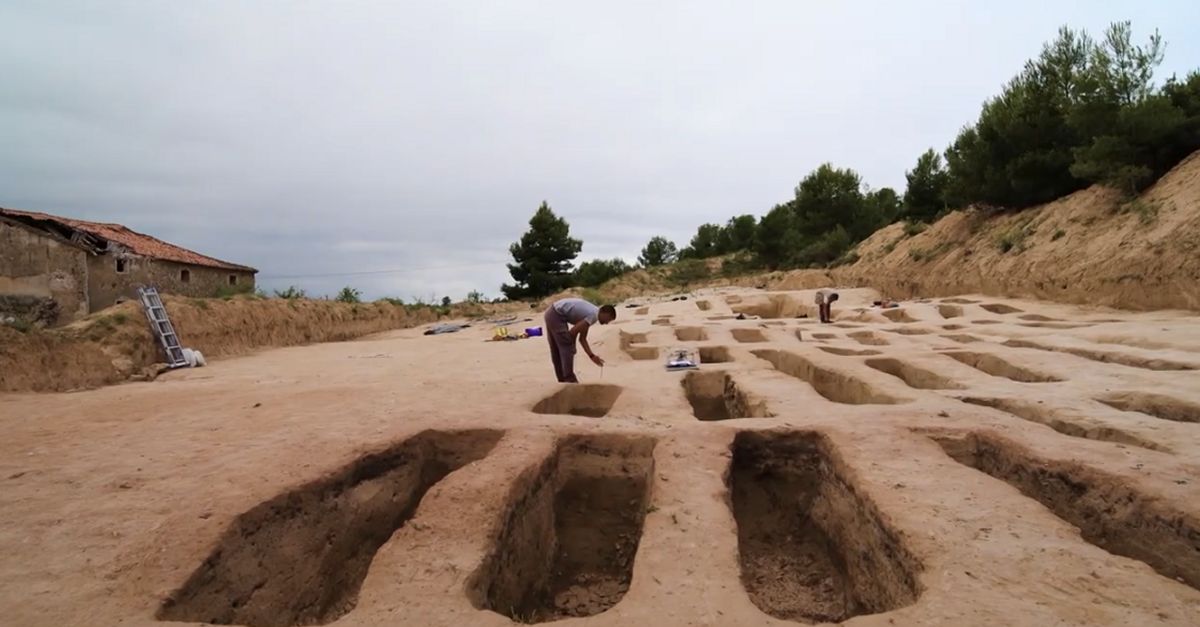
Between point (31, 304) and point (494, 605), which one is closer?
point (494, 605)

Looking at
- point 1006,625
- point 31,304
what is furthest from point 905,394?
point 31,304

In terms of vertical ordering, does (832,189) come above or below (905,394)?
above

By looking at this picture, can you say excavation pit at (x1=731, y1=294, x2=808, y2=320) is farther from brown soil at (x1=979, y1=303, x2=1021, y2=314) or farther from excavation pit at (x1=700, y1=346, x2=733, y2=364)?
excavation pit at (x1=700, y1=346, x2=733, y2=364)

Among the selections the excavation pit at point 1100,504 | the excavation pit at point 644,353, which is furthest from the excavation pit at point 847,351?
the excavation pit at point 1100,504

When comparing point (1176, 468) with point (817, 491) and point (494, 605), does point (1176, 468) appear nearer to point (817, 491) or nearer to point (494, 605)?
point (817, 491)

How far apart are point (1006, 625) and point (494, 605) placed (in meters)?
2.59

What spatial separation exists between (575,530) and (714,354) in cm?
613

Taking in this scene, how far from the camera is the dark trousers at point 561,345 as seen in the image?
7.86 meters

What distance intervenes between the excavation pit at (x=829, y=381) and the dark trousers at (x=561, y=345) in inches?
133

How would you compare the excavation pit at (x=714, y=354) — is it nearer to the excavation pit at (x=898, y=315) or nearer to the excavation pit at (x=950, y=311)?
the excavation pit at (x=898, y=315)

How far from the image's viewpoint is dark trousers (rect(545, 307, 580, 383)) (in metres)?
7.86

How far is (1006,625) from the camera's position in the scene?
7.64ft

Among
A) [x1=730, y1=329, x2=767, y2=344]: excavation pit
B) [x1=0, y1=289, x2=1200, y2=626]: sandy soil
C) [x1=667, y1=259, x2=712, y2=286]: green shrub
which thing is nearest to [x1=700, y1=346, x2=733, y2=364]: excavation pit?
[x1=730, y1=329, x2=767, y2=344]: excavation pit

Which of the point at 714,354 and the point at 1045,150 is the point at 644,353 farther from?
the point at 1045,150
